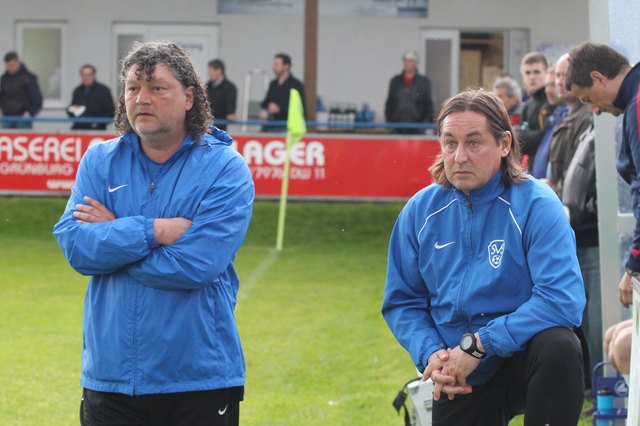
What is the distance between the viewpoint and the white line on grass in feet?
39.7

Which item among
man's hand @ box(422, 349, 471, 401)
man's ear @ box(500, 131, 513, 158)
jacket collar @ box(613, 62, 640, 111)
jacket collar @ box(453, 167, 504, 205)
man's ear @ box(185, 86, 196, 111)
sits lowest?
man's hand @ box(422, 349, 471, 401)

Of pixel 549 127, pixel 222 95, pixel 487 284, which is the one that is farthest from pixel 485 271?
pixel 222 95

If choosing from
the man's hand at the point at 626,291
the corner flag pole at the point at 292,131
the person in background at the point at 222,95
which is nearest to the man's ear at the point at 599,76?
the man's hand at the point at 626,291

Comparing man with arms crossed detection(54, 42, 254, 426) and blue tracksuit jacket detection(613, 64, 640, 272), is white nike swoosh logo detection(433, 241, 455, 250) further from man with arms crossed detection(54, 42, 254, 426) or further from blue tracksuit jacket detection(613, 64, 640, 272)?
blue tracksuit jacket detection(613, 64, 640, 272)

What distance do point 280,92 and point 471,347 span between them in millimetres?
14898

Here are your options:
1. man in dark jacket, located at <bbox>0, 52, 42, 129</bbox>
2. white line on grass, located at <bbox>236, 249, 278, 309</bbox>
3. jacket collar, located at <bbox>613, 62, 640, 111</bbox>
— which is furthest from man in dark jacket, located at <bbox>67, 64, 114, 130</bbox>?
jacket collar, located at <bbox>613, 62, 640, 111</bbox>

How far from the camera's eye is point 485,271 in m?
4.09

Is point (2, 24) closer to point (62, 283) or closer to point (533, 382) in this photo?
point (62, 283)

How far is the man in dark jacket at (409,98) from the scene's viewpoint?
19.5 metres

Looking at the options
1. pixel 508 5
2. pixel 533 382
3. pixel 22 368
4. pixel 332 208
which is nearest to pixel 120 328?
pixel 533 382

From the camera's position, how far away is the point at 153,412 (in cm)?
409

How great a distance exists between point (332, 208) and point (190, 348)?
538 inches

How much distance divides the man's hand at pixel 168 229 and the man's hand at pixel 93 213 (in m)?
0.19

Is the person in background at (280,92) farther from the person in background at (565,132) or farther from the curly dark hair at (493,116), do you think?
the curly dark hair at (493,116)
